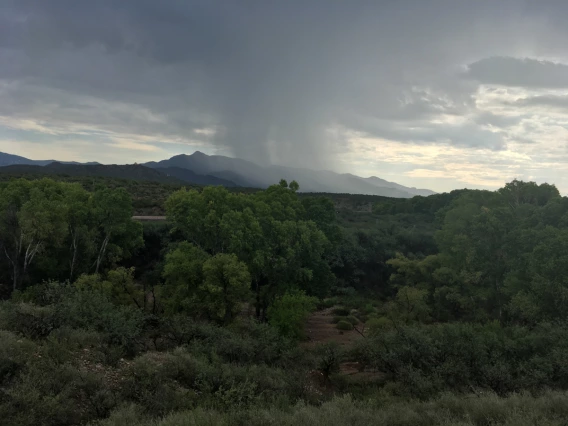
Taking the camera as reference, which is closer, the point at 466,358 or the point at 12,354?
the point at 12,354

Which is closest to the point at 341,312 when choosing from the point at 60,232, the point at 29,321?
the point at 60,232

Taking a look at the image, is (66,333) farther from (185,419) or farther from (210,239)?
(210,239)

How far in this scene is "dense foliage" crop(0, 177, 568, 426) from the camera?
7.83 meters

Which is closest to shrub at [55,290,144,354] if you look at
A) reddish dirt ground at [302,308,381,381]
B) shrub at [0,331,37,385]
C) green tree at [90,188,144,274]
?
shrub at [0,331,37,385]

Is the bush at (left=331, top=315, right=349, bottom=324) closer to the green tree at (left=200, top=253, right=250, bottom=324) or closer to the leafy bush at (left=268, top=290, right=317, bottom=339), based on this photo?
the leafy bush at (left=268, top=290, right=317, bottom=339)

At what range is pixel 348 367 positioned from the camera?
14477mm

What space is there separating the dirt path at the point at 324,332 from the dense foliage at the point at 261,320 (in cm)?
50

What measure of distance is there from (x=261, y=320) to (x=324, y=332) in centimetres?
463

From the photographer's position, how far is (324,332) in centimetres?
2189

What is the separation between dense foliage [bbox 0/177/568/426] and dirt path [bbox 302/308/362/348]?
500 millimetres

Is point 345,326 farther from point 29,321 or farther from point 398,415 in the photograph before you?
point 29,321

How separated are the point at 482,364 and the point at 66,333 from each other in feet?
40.3

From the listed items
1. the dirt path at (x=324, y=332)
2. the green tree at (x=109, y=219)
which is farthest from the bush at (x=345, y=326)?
the green tree at (x=109, y=219)

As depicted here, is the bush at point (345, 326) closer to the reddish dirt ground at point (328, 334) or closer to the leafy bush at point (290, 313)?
the reddish dirt ground at point (328, 334)
